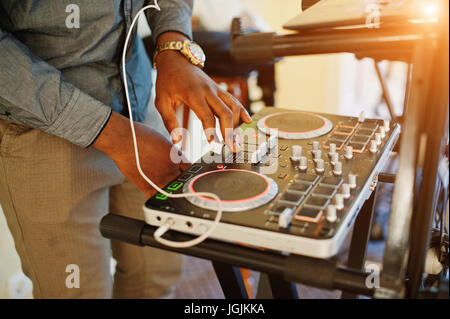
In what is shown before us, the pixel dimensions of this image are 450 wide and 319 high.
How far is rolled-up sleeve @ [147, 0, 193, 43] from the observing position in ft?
2.90

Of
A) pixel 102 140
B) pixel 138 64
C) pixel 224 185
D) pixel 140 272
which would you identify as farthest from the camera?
pixel 140 272

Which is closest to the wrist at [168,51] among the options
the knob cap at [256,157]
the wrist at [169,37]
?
the wrist at [169,37]

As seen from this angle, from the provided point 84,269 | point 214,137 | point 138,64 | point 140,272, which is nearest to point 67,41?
point 138,64

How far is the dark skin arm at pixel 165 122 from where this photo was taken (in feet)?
2.14

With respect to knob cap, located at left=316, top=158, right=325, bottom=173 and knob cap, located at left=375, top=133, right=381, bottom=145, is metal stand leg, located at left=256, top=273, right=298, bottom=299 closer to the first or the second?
knob cap, located at left=316, top=158, right=325, bottom=173

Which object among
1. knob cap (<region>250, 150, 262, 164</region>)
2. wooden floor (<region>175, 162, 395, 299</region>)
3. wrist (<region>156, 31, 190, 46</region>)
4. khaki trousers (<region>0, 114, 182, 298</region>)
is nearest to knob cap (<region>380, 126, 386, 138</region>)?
knob cap (<region>250, 150, 262, 164</region>)

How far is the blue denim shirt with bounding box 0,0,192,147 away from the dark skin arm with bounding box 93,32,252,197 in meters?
0.04

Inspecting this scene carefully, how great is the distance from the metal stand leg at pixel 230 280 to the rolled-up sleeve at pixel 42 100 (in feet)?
1.01

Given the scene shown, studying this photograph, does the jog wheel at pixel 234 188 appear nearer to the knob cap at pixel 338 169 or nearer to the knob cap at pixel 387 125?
the knob cap at pixel 338 169

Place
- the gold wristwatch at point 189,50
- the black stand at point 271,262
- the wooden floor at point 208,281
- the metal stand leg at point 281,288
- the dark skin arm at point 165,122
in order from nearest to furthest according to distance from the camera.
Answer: the black stand at point 271,262 → the metal stand leg at point 281,288 → the dark skin arm at point 165,122 → the gold wristwatch at point 189,50 → the wooden floor at point 208,281

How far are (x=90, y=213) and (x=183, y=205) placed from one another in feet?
1.50

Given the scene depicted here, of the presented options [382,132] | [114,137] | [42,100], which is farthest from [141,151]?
[382,132]
